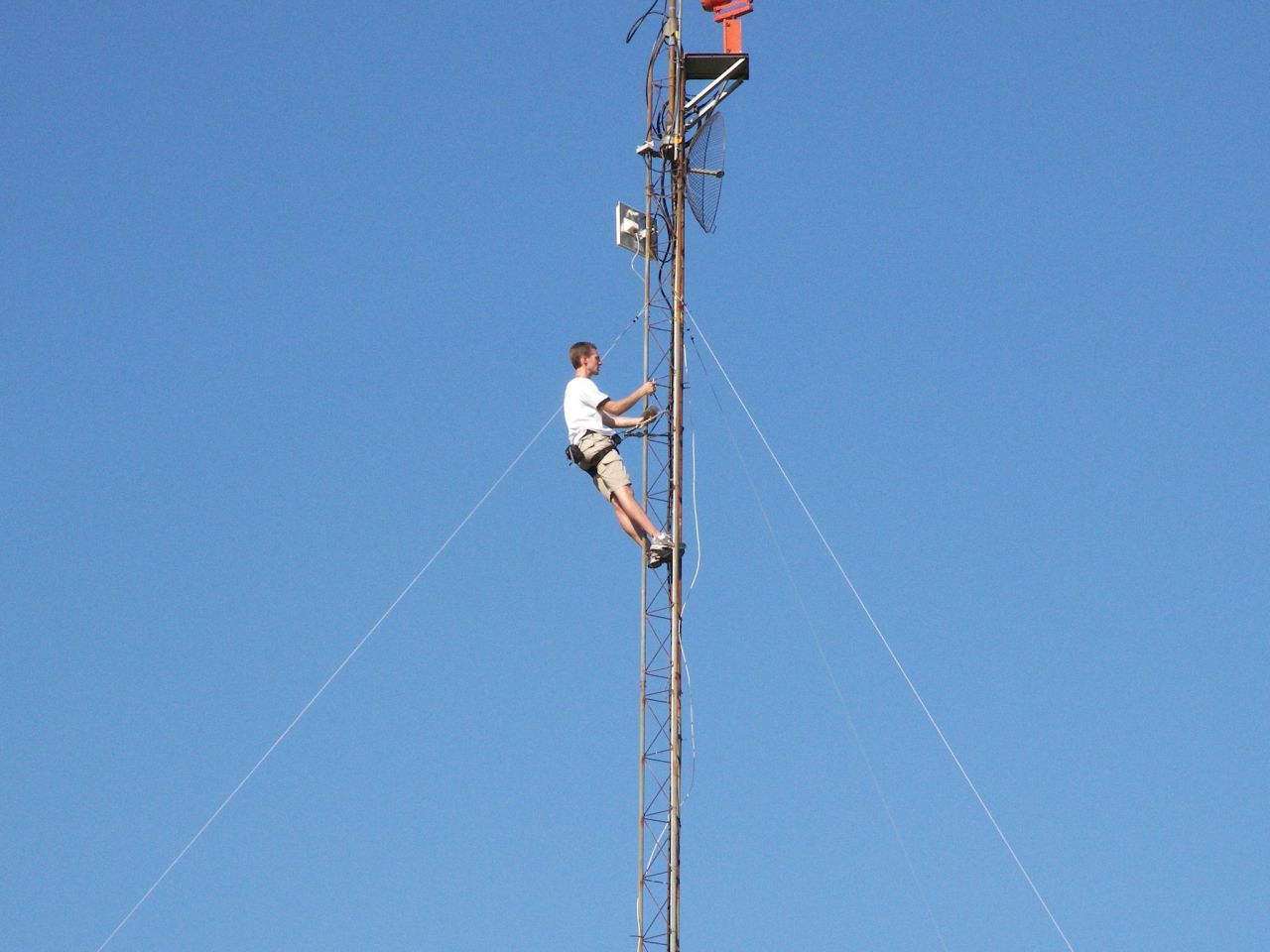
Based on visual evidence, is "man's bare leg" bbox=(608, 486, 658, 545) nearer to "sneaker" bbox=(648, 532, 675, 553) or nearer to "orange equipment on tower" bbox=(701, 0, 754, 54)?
"sneaker" bbox=(648, 532, 675, 553)

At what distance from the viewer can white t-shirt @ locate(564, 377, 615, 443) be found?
2761 centimetres

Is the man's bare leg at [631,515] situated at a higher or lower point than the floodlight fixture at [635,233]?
lower

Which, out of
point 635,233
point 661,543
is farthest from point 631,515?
point 635,233

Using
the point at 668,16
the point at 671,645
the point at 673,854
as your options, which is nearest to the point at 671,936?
the point at 673,854

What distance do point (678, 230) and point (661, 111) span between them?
4.21ft

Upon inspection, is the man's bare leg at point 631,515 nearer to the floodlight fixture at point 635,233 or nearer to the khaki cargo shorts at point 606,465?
the khaki cargo shorts at point 606,465

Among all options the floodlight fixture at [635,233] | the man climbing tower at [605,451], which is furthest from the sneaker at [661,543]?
the floodlight fixture at [635,233]

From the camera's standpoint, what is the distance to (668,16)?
1147 inches

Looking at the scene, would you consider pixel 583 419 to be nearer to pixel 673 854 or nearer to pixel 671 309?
pixel 671 309

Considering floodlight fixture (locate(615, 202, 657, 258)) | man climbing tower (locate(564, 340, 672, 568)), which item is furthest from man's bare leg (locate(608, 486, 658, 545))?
floodlight fixture (locate(615, 202, 657, 258))

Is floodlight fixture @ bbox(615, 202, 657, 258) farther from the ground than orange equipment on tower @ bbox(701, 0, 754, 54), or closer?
closer

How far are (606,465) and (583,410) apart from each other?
1.96ft

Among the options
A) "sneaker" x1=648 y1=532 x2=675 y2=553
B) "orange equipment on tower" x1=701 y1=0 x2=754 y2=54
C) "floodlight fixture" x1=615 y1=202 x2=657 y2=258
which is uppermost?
"orange equipment on tower" x1=701 y1=0 x2=754 y2=54

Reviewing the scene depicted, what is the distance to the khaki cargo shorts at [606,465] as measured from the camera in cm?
2753
